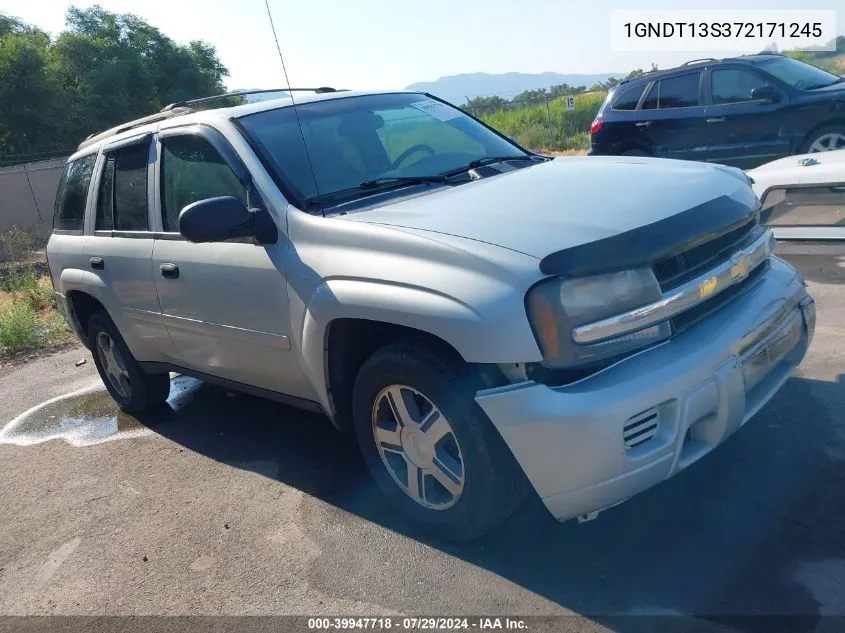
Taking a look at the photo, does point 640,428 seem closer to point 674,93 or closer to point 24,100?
point 674,93

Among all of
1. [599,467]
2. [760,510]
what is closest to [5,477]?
[599,467]

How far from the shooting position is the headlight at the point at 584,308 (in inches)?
103

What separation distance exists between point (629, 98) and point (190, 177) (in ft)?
26.5

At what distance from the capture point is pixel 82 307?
5.49m

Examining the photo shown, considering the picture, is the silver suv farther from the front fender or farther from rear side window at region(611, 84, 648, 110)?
rear side window at region(611, 84, 648, 110)

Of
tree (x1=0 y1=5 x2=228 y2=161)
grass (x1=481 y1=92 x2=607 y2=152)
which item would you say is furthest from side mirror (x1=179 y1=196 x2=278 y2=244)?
tree (x1=0 y1=5 x2=228 y2=161)

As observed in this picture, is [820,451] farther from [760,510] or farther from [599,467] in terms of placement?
[599,467]

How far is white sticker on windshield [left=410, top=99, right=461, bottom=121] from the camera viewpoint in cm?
449

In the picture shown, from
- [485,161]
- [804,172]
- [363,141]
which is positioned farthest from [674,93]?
[363,141]

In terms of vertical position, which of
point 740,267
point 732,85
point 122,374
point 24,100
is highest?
point 24,100

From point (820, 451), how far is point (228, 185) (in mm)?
3030

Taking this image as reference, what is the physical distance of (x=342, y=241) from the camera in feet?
10.6

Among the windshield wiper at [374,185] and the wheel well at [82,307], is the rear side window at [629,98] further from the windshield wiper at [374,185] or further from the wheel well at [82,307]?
the wheel well at [82,307]

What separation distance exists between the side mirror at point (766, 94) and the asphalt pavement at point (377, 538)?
5.35 metres
